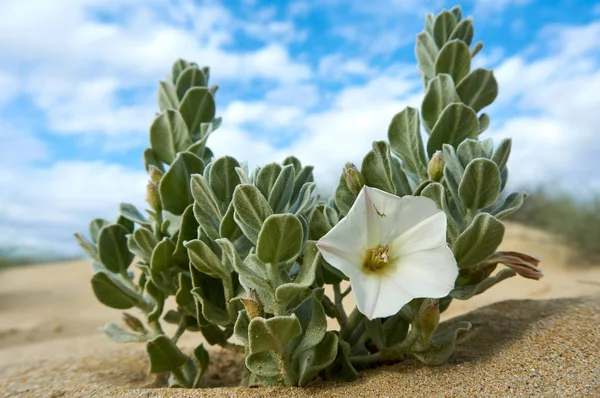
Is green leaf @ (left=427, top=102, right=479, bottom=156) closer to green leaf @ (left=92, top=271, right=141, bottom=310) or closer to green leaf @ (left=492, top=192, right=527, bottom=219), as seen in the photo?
green leaf @ (left=492, top=192, right=527, bottom=219)

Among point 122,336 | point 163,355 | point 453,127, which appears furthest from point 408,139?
point 122,336

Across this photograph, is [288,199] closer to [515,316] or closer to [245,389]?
[245,389]

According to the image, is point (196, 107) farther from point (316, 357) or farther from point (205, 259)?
point (316, 357)

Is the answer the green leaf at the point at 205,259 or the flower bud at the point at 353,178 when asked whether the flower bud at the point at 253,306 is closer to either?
the green leaf at the point at 205,259

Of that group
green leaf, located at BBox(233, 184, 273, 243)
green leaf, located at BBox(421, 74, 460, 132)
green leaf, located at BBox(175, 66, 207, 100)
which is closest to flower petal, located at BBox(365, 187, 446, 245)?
green leaf, located at BBox(233, 184, 273, 243)

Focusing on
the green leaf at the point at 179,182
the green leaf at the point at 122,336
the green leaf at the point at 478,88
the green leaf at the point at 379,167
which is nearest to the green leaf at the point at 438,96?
the green leaf at the point at 478,88

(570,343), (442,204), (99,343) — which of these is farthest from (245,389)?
(99,343)
